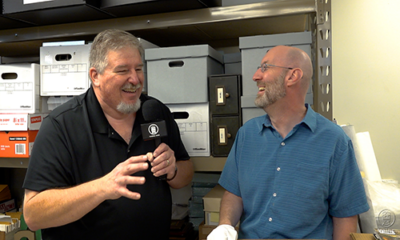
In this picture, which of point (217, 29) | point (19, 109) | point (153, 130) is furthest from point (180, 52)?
point (19, 109)

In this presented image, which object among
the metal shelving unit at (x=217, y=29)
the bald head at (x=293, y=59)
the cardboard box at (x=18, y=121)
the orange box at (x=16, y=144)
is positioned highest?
the metal shelving unit at (x=217, y=29)

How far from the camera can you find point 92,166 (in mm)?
1150

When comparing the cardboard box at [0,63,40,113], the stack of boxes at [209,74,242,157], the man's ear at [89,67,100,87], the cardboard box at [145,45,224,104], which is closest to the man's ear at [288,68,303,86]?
the stack of boxes at [209,74,242,157]

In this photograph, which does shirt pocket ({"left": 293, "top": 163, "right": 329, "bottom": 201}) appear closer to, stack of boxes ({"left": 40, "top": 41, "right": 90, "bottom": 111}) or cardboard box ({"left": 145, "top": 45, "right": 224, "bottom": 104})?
cardboard box ({"left": 145, "top": 45, "right": 224, "bottom": 104})

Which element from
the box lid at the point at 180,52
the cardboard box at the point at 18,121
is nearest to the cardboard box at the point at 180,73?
the box lid at the point at 180,52

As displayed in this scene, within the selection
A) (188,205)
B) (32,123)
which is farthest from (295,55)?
(32,123)

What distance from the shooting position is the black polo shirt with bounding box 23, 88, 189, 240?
1084 mm

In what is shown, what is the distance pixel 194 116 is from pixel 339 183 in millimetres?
672

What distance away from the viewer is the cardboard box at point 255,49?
1.35 metres

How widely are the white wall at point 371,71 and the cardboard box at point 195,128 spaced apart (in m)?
1.18

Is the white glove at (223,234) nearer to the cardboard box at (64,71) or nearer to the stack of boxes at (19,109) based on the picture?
the cardboard box at (64,71)

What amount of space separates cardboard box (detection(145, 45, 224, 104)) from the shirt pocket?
1.77 ft

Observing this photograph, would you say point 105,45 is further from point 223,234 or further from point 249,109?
point 223,234

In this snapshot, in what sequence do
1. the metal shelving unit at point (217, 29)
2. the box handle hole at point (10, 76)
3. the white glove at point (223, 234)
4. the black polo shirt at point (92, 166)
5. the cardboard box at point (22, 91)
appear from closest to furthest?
the white glove at point (223, 234) → the black polo shirt at point (92, 166) → the metal shelving unit at point (217, 29) → the cardboard box at point (22, 91) → the box handle hole at point (10, 76)
